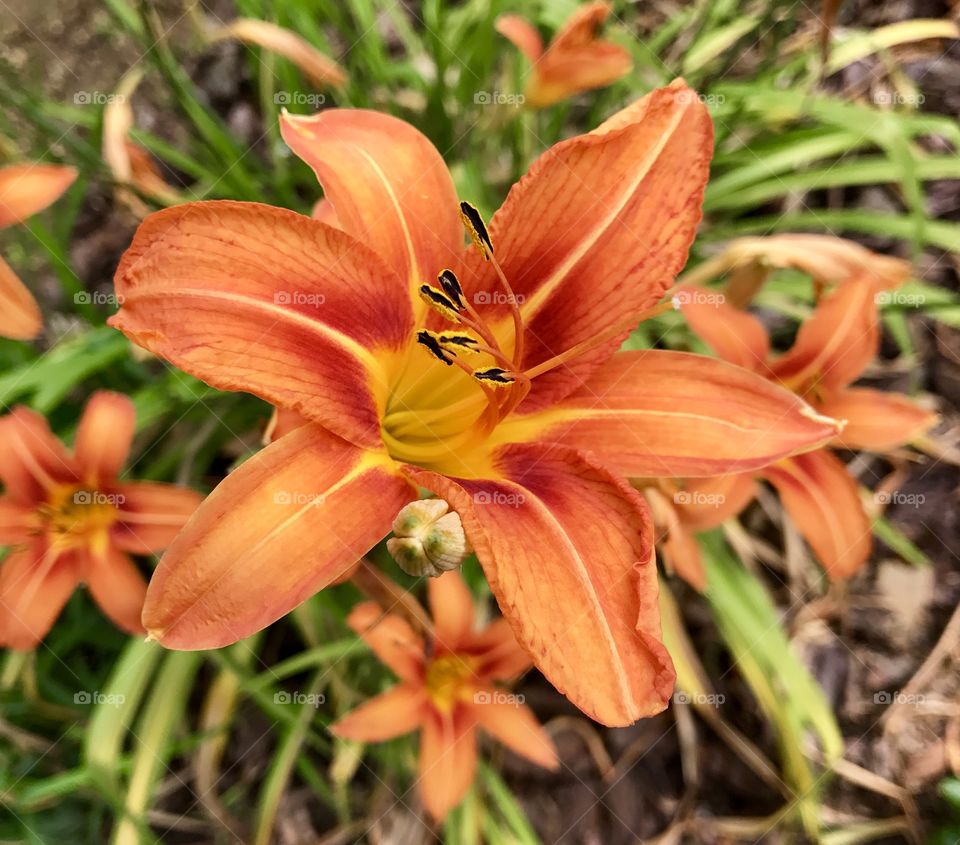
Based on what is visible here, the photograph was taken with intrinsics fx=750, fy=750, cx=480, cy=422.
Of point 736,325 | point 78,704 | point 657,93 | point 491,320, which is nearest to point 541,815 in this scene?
point 78,704

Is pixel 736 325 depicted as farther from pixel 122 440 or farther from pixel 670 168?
pixel 122 440

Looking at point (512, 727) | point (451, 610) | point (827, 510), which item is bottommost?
point (512, 727)

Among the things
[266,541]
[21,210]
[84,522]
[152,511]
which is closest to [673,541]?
[266,541]

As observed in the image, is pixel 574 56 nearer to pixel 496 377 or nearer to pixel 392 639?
pixel 496 377

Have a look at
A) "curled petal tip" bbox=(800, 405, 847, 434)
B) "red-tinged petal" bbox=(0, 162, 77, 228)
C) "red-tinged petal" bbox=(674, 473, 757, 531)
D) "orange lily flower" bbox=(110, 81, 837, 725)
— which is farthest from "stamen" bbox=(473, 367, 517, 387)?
"red-tinged petal" bbox=(0, 162, 77, 228)

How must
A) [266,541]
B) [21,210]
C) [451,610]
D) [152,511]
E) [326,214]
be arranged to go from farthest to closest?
[451,610] < [152,511] < [21,210] < [326,214] < [266,541]
